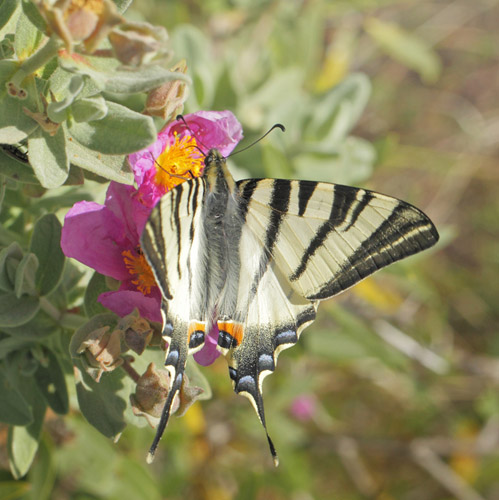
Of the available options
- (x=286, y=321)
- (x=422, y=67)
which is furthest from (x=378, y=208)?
(x=422, y=67)

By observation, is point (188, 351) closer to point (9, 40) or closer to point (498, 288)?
point (9, 40)

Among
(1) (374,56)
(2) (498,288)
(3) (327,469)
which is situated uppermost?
(1) (374,56)

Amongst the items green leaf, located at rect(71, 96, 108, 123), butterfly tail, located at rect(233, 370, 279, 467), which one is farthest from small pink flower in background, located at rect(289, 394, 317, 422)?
green leaf, located at rect(71, 96, 108, 123)

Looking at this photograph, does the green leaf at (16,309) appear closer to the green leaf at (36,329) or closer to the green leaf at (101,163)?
the green leaf at (36,329)

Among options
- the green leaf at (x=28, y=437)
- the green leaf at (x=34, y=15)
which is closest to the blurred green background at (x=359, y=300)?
the green leaf at (x=28, y=437)

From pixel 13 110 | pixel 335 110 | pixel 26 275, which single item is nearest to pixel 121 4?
pixel 13 110

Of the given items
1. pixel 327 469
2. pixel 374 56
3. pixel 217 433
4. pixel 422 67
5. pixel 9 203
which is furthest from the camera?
pixel 374 56
